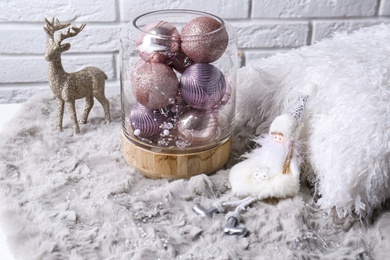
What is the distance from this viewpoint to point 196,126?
83 centimetres

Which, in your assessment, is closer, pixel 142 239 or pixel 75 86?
pixel 142 239

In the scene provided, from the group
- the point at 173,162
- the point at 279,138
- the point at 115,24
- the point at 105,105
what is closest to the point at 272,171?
the point at 279,138

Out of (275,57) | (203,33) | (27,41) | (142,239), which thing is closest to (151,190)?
(142,239)

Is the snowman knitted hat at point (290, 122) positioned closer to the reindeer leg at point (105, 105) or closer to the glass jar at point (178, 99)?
the glass jar at point (178, 99)

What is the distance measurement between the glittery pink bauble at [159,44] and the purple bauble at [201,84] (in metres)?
0.04

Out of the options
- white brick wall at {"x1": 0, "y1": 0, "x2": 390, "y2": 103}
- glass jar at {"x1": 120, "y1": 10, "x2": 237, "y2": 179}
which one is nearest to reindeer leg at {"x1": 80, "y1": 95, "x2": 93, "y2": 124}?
glass jar at {"x1": 120, "y1": 10, "x2": 237, "y2": 179}

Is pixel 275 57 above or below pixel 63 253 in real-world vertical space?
above

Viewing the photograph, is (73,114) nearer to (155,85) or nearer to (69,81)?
(69,81)

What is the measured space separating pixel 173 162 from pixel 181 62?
15 centimetres

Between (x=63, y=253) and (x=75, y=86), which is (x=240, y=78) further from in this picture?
(x=63, y=253)

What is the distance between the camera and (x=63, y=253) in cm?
66

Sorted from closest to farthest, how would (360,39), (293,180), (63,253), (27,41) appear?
(63,253) < (293,180) < (360,39) < (27,41)

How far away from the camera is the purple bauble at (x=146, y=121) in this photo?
0.82 m

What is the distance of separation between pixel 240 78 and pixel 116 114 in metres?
0.25
